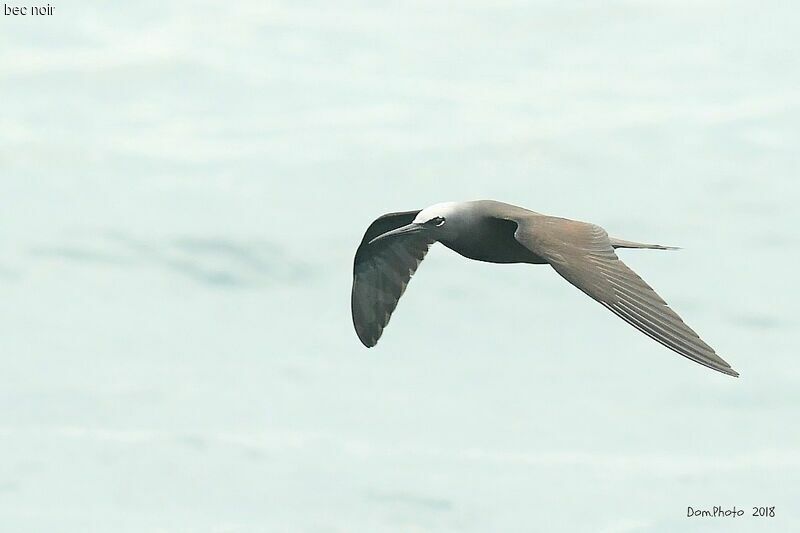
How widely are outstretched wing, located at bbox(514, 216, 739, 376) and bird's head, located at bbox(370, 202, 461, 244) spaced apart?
135 cm

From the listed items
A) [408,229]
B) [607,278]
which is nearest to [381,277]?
[408,229]

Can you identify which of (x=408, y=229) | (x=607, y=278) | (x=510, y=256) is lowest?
(x=607, y=278)

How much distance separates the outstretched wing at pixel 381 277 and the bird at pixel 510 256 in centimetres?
1

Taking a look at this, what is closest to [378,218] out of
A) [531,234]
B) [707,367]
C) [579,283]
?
[531,234]

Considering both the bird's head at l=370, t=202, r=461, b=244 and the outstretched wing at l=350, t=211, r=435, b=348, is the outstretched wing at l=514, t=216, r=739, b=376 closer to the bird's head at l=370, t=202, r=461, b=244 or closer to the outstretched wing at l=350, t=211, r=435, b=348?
the bird's head at l=370, t=202, r=461, b=244

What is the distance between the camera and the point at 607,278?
40.1 feet

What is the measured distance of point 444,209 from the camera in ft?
49.1

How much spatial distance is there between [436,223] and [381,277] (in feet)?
6.18

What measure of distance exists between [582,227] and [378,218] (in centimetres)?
355

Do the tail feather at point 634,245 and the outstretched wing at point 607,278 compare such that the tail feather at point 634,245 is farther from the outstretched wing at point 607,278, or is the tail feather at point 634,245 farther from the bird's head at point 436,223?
the bird's head at point 436,223

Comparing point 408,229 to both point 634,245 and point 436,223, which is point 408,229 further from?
point 634,245

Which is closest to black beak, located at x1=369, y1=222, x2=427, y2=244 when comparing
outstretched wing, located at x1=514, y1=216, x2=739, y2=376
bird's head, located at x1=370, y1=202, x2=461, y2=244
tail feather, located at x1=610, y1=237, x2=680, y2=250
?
bird's head, located at x1=370, y1=202, x2=461, y2=244

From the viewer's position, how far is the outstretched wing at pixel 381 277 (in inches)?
650

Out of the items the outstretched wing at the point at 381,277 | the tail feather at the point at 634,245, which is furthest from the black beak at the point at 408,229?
the tail feather at the point at 634,245
